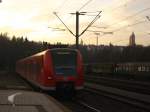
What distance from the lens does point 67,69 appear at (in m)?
26.4

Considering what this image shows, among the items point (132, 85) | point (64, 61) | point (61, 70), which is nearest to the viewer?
point (61, 70)

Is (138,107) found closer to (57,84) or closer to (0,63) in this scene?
(57,84)

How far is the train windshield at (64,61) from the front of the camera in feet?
86.5

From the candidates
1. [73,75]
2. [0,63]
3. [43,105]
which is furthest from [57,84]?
[0,63]

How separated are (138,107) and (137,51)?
73.5 m

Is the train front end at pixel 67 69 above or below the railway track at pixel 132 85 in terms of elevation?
above

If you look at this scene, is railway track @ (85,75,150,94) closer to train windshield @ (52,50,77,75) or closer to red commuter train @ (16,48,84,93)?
red commuter train @ (16,48,84,93)

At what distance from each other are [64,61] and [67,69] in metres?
0.55

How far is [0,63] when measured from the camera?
126 meters

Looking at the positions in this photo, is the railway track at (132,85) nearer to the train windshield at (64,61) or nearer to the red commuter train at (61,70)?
the red commuter train at (61,70)

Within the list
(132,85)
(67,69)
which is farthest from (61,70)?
(132,85)

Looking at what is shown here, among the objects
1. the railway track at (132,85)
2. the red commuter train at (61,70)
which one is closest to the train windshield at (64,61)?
the red commuter train at (61,70)

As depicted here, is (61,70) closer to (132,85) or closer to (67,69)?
(67,69)

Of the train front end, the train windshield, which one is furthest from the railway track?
the train windshield
